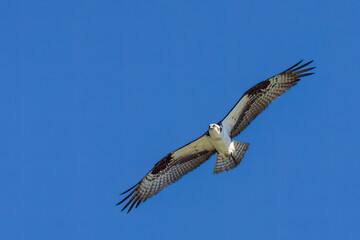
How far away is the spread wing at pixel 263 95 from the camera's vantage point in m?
19.0

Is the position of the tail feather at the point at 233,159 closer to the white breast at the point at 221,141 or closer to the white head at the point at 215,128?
the white breast at the point at 221,141

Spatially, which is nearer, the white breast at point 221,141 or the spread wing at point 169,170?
A: the white breast at point 221,141

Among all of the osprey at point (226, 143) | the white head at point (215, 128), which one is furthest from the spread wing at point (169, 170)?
the white head at point (215, 128)

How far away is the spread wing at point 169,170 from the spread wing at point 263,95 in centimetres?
110

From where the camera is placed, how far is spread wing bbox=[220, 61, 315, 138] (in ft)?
62.2

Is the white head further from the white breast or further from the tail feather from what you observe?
the tail feather

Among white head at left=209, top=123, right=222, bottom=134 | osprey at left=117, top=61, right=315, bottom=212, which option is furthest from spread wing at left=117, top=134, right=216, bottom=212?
white head at left=209, top=123, right=222, bottom=134

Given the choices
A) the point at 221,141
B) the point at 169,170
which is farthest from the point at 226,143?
the point at 169,170

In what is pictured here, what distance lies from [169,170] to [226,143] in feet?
6.15

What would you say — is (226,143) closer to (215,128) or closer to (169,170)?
(215,128)

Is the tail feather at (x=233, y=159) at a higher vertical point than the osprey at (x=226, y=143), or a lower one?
lower

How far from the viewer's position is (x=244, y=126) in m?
19.1

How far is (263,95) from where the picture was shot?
1902 centimetres

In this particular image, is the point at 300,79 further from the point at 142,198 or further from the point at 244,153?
the point at 142,198
